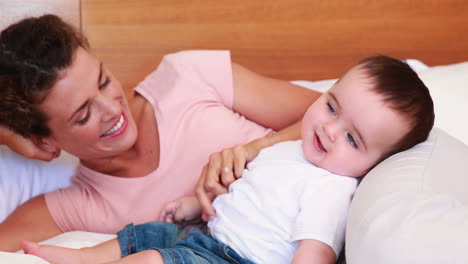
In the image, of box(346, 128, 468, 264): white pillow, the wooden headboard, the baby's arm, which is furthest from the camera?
the wooden headboard

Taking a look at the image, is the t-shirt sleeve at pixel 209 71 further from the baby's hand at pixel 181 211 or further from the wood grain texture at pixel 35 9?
the wood grain texture at pixel 35 9

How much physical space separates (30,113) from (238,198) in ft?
1.74

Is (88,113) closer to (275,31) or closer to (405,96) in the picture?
(405,96)

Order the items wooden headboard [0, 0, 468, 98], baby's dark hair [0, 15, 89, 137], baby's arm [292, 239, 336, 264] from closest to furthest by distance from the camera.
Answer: baby's arm [292, 239, 336, 264] → baby's dark hair [0, 15, 89, 137] → wooden headboard [0, 0, 468, 98]

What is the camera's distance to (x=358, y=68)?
1.10 metres

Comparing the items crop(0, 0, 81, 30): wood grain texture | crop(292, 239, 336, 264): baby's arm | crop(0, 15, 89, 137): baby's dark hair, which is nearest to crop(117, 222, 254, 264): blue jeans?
crop(292, 239, 336, 264): baby's arm

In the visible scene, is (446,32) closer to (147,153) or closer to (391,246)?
(147,153)

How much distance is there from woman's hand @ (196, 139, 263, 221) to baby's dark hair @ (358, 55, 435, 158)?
1.06ft

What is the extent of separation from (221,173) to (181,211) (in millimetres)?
150

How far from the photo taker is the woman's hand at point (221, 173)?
1178 mm

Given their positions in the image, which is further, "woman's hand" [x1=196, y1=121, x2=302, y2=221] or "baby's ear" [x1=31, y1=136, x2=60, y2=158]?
"baby's ear" [x1=31, y1=136, x2=60, y2=158]

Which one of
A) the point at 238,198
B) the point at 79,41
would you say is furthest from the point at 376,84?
the point at 79,41

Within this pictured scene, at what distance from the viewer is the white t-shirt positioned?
0.96 metres

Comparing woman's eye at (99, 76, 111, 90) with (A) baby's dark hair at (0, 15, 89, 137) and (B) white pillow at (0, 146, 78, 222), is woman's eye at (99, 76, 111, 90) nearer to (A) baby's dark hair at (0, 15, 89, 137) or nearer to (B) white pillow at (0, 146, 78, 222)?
(A) baby's dark hair at (0, 15, 89, 137)
